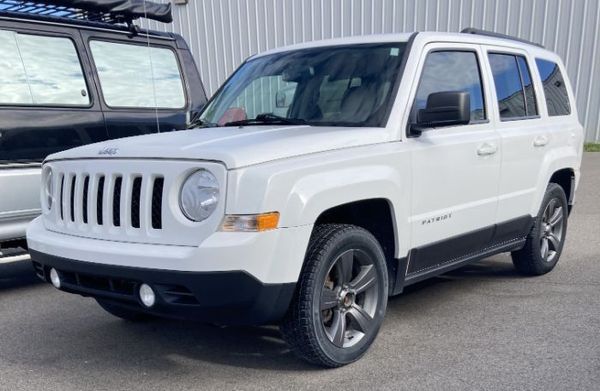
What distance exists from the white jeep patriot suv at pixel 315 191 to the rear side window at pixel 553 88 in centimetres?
37

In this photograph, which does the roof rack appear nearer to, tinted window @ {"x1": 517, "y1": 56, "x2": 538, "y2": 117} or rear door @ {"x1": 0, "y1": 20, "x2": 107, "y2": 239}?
rear door @ {"x1": 0, "y1": 20, "x2": 107, "y2": 239}

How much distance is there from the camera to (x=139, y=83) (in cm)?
589

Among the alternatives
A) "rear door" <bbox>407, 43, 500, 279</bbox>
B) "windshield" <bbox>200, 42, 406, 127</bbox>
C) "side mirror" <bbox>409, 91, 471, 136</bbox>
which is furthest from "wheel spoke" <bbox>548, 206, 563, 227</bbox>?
"windshield" <bbox>200, 42, 406, 127</bbox>


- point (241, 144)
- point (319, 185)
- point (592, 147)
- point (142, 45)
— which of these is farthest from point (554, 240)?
point (592, 147)

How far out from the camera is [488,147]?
13.7 ft

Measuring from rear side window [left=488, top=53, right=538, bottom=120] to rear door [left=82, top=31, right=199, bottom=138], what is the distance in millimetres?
2653

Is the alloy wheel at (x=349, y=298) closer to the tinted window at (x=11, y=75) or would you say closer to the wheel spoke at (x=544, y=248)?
the wheel spoke at (x=544, y=248)

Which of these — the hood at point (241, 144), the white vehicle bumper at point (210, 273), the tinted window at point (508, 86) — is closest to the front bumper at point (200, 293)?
the white vehicle bumper at point (210, 273)

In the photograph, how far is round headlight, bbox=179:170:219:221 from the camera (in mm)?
2852

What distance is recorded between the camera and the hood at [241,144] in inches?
114

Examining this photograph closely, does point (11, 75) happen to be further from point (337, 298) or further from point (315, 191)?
point (337, 298)

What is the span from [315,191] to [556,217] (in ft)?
10.6

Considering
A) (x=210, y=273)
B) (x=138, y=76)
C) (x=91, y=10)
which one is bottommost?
(x=210, y=273)

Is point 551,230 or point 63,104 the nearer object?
point 63,104
